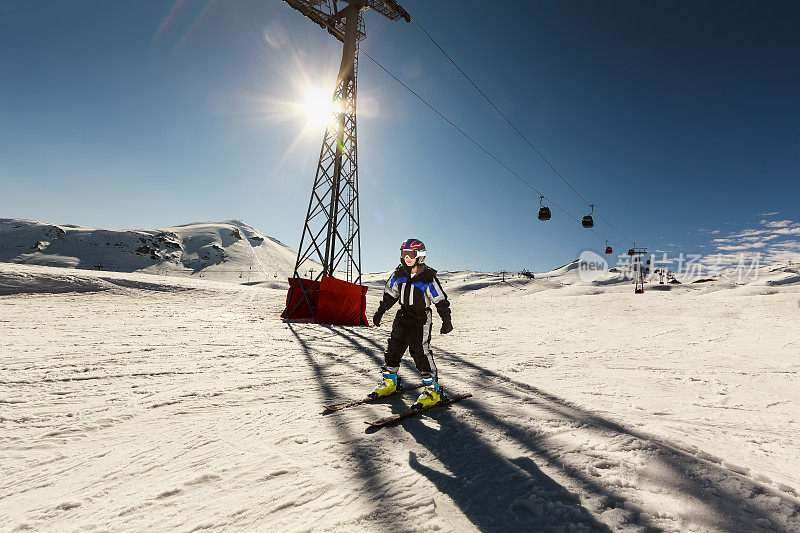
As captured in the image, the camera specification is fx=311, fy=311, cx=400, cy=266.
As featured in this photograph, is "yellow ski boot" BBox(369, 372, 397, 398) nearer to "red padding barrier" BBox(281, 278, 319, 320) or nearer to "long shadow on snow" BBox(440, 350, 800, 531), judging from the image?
"long shadow on snow" BBox(440, 350, 800, 531)

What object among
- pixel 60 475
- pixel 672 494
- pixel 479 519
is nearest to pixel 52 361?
pixel 60 475

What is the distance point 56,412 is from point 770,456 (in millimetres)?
6287

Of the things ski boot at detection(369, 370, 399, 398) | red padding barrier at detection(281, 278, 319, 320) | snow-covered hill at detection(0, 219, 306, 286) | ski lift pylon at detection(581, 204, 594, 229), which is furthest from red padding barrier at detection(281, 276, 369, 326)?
snow-covered hill at detection(0, 219, 306, 286)

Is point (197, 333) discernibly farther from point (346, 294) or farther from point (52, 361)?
point (346, 294)

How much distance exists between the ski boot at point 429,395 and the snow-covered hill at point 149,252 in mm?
54966

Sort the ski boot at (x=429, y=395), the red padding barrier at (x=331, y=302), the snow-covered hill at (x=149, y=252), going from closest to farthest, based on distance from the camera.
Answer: the ski boot at (x=429, y=395)
the red padding barrier at (x=331, y=302)
the snow-covered hill at (x=149, y=252)

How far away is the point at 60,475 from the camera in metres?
2.11

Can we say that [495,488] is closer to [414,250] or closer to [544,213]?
[414,250]

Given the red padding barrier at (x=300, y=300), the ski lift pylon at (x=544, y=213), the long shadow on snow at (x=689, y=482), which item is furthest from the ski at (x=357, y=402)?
the ski lift pylon at (x=544, y=213)

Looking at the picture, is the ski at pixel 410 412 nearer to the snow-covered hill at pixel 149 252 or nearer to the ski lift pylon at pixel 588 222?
the ski lift pylon at pixel 588 222

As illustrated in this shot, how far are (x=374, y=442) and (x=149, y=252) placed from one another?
9081 centimetres

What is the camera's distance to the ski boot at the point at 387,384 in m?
3.87

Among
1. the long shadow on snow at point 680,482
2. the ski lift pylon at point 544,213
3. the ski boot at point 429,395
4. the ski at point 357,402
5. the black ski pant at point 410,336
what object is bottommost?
the ski at point 357,402

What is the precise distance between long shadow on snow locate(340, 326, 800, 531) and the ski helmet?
1.96 metres
